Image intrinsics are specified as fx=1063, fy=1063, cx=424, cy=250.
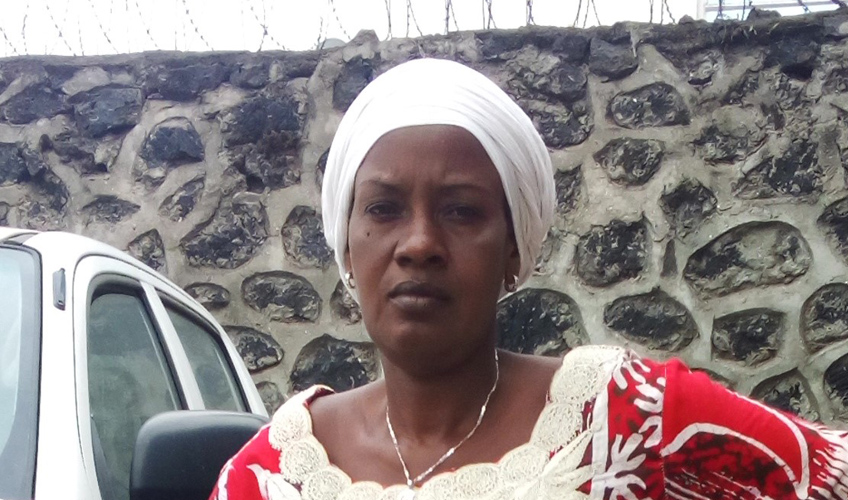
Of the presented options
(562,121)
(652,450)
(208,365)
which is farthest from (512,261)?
(562,121)

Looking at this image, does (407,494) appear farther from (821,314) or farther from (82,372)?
(821,314)

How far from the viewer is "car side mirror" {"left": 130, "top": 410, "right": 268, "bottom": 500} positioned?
204cm

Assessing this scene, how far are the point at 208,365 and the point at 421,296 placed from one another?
1.97 m

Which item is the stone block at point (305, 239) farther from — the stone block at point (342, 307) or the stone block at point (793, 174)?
the stone block at point (793, 174)

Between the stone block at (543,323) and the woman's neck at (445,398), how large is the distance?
263 cm

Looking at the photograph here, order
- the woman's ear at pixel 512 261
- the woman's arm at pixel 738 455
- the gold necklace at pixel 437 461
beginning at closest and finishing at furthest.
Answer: the woman's arm at pixel 738 455 → the gold necklace at pixel 437 461 → the woman's ear at pixel 512 261

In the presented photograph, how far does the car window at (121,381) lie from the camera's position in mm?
2273

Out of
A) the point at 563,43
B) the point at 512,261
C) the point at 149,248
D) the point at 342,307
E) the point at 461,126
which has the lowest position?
the point at 342,307

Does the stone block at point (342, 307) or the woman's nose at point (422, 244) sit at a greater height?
the woman's nose at point (422, 244)

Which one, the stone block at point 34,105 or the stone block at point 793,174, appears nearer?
the stone block at point 793,174

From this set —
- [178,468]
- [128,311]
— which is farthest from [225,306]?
[178,468]

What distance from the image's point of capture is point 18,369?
213 cm

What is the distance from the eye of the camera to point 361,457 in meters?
1.69

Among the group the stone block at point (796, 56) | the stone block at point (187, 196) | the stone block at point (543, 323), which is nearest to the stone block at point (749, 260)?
the stone block at point (543, 323)
